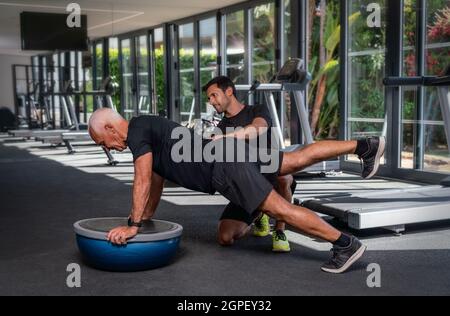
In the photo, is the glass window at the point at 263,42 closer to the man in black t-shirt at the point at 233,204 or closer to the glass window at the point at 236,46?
the glass window at the point at 236,46

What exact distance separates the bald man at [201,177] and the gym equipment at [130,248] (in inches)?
2.2

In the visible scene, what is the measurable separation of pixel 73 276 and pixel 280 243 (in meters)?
1.06

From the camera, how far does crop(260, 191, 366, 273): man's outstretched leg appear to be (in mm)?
2561

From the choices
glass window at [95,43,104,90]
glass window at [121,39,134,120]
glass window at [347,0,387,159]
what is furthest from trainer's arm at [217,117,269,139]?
glass window at [95,43,104,90]

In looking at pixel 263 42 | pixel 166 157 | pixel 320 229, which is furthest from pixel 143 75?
pixel 320 229

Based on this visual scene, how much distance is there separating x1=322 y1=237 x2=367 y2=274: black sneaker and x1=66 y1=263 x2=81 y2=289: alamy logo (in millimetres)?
1085

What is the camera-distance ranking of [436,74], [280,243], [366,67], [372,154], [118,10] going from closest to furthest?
1. [372,154]
2. [280,243]
3. [436,74]
4. [366,67]
5. [118,10]

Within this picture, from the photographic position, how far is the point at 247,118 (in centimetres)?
326

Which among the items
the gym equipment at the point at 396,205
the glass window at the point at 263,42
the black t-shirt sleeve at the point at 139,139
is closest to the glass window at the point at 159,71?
the glass window at the point at 263,42

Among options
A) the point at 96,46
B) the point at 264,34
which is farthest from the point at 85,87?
the point at 264,34

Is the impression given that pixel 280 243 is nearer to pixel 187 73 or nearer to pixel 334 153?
pixel 334 153

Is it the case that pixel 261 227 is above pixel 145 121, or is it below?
below

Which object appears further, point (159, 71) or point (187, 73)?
point (159, 71)

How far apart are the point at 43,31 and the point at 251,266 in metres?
6.20
